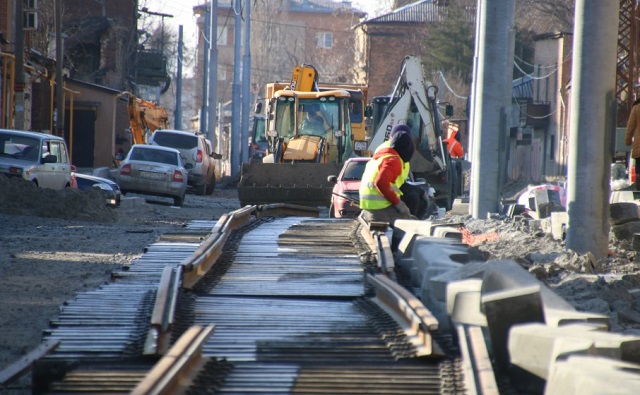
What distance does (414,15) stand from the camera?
76938 millimetres

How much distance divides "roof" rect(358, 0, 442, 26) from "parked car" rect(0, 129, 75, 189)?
56716 millimetres

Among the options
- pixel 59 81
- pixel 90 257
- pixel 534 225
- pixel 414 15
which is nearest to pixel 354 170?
pixel 534 225

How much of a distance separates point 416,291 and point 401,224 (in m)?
2.72

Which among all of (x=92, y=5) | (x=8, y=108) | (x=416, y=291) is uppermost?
(x=92, y=5)

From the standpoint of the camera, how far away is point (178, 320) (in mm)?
7387

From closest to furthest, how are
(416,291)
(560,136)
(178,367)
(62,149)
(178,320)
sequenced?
(178,367)
(178,320)
(416,291)
(62,149)
(560,136)

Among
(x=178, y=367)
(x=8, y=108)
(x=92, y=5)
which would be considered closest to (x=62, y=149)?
(x=8, y=108)

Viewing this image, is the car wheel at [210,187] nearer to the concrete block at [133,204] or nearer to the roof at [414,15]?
the concrete block at [133,204]

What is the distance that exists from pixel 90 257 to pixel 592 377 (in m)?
9.75

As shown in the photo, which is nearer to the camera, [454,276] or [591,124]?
[454,276]

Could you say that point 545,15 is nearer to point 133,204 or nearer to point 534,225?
point 133,204

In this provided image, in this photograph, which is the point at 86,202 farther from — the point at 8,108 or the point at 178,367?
the point at 178,367

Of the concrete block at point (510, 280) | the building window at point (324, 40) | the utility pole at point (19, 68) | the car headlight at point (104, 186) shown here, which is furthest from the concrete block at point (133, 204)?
the building window at point (324, 40)

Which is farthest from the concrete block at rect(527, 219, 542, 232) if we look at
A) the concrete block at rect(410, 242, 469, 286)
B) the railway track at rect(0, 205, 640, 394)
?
the railway track at rect(0, 205, 640, 394)
